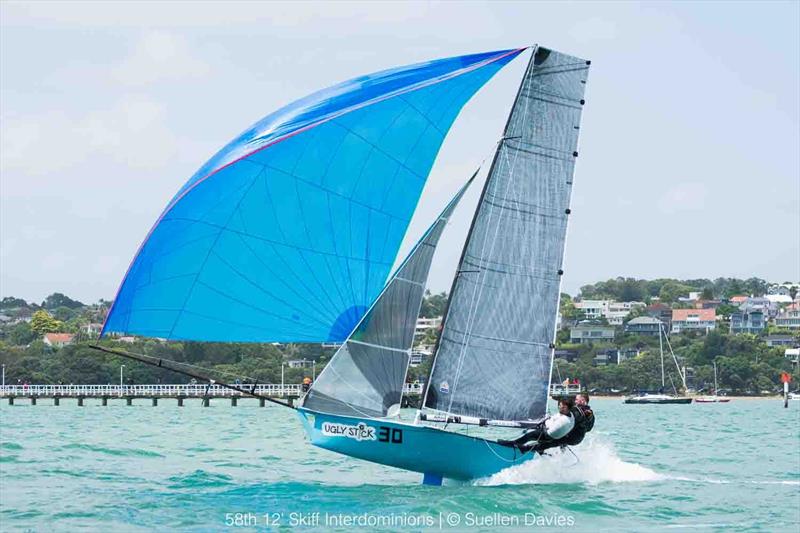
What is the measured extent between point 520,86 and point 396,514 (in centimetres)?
586

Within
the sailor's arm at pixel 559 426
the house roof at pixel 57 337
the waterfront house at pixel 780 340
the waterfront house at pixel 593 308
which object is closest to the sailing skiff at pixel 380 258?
the sailor's arm at pixel 559 426

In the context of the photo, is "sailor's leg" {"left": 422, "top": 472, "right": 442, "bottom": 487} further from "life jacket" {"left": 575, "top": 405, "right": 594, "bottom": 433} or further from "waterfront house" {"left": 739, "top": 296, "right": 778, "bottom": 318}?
"waterfront house" {"left": 739, "top": 296, "right": 778, "bottom": 318}

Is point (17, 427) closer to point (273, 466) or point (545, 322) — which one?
point (273, 466)

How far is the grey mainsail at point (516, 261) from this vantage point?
1789cm

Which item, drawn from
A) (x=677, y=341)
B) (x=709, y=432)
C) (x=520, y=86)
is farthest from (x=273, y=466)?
(x=677, y=341)

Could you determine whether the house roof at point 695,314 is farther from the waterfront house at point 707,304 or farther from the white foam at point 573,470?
the white foam at point 573,470

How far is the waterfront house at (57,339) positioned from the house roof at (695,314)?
255ft

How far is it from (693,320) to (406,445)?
521 feet

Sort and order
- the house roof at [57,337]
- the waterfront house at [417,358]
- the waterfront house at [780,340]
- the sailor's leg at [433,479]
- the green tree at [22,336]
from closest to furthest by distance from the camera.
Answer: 1. the sailor's leg at [433,479]
2. the waterfront house at [417,358]
3. the house roof at [57,337]
4. the green tree at [22,336]
5. the waterfront house at [780,340]

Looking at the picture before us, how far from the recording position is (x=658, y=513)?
55.2ft

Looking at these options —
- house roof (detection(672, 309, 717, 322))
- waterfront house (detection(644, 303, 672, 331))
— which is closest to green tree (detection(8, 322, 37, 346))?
waterfront house (detection(644, 303, 672, 331))

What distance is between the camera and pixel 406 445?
56.7 feet

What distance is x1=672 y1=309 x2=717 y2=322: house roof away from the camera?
172 metres

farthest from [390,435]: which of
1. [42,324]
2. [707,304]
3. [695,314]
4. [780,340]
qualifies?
[707,304]
